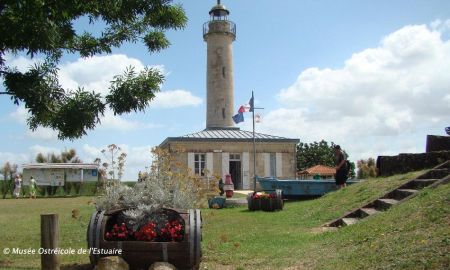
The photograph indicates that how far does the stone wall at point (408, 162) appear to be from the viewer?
12.0 meters

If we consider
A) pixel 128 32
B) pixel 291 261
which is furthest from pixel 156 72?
pixel 291 261

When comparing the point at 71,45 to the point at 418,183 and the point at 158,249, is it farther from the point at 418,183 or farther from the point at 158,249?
the point at 418,183

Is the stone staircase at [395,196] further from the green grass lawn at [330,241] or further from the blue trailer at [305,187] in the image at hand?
the blue trailer at [305,187]

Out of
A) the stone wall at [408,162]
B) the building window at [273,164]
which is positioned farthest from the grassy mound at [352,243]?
the building window at [273,164]

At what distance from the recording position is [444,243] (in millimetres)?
5074

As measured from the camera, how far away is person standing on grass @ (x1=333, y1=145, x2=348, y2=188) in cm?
1398

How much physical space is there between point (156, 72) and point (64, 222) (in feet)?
20.5

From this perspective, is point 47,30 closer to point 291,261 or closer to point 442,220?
point 291,261

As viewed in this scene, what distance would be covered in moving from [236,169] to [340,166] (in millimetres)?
17927

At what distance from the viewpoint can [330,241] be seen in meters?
7.25

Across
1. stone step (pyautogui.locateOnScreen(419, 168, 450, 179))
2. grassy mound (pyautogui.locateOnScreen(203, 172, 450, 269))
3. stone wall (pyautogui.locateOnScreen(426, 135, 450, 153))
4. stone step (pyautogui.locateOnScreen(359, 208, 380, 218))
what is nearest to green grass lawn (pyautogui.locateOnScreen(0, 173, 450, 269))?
grassy mound (pyautogui.locateOnScreen(203, 172, 450, 269))

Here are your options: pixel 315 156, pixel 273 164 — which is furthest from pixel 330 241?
pixel 315 156

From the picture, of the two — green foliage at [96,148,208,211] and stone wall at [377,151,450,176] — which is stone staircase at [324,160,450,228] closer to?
stone wall at [377,151,450,176]

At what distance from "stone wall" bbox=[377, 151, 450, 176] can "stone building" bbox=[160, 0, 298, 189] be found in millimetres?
15621
